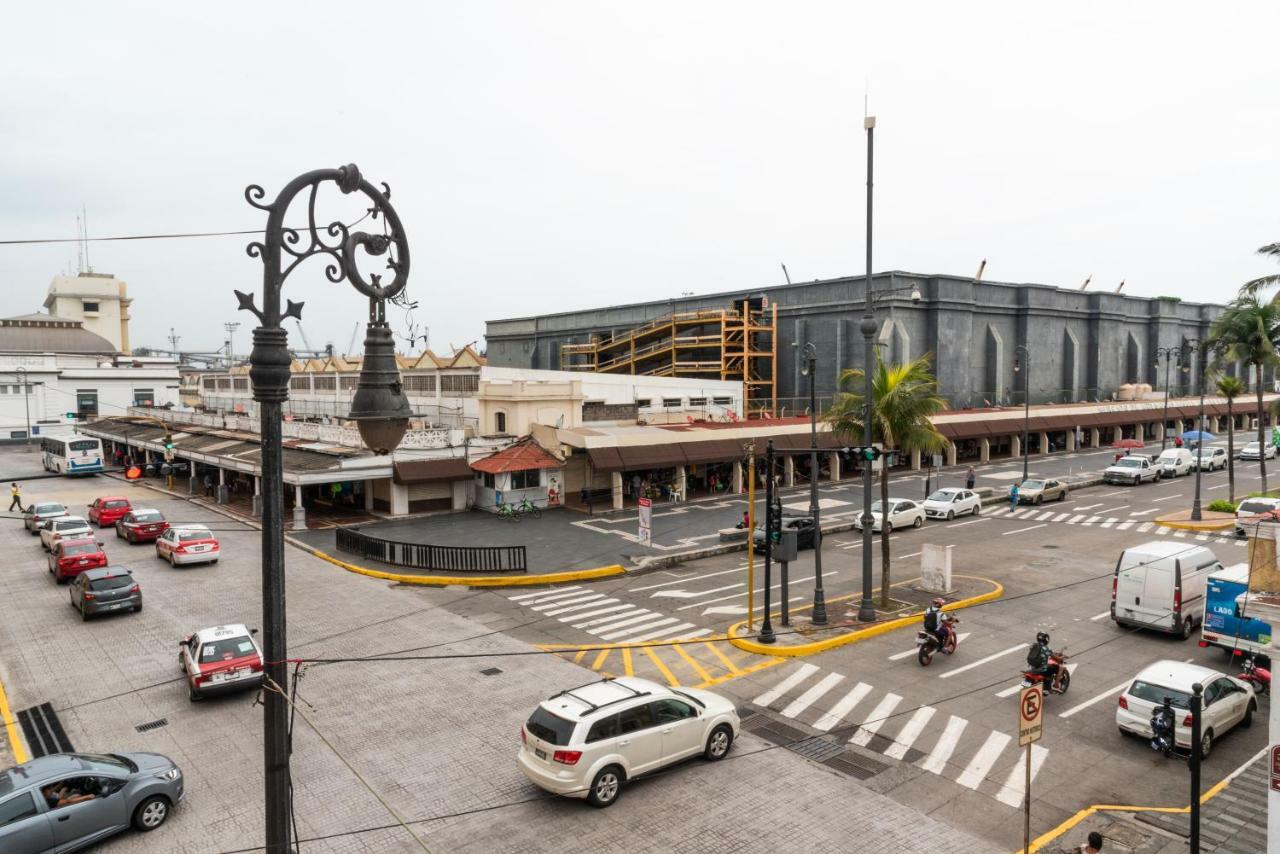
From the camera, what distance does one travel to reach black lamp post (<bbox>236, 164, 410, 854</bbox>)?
6.59 m

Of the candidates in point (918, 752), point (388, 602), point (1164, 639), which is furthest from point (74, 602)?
point (1164, 639)

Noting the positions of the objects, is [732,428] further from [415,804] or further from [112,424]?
[112,424]

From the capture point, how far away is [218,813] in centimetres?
1295

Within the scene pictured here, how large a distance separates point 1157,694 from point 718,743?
27.8 feet

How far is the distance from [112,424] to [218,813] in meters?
72.7

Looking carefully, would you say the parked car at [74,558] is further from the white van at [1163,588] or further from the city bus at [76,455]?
the white van at [1163,588]

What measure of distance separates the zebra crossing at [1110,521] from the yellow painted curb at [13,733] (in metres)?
40.0

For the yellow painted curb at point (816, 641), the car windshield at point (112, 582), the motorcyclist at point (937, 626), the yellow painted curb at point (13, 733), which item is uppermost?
the car windshield at point (112, 582)

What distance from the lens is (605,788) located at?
13094 mm

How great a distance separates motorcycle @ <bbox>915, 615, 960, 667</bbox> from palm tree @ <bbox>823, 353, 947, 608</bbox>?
13.5 feet

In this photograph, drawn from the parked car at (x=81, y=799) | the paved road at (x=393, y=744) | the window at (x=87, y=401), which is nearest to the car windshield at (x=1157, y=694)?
the paved road at (x=393, y=744)

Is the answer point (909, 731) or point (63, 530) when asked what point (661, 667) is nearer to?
point (909, 731)

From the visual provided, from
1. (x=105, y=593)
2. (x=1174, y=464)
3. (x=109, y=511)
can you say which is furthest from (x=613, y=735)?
(x=1174, y=464)

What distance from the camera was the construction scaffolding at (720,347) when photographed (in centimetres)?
6638
